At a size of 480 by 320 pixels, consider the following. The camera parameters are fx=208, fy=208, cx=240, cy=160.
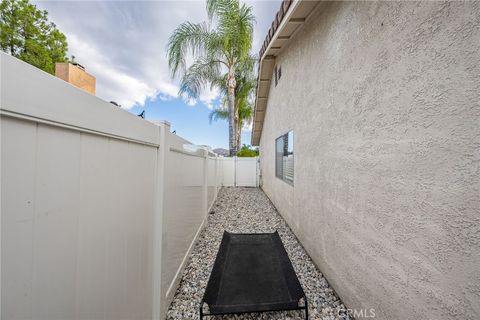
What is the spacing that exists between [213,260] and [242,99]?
11.0 m

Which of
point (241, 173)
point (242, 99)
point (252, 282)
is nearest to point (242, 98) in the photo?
point (242, 99)

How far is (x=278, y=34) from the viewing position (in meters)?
4.36

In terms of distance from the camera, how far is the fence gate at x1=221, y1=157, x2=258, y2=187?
11.0 m

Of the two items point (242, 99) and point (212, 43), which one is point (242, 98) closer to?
point (242, 99)

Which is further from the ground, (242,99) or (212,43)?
(212,43)

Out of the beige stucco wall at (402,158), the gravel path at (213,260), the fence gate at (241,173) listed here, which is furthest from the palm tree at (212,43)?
the gravel path at (213,260)

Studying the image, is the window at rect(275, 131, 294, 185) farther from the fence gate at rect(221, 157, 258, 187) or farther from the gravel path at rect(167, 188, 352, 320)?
the fence gate at rect(221, 157, 258, 187)

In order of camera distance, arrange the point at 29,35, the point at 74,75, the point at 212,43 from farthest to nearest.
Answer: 1. the point at 29,35
2. the point at 212,43
3. the point at 74,75

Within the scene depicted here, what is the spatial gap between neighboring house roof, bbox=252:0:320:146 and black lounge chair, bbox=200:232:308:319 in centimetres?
372

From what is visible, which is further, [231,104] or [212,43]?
[231,104]

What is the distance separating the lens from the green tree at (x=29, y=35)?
971 centimetres

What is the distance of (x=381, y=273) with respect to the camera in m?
1.66
